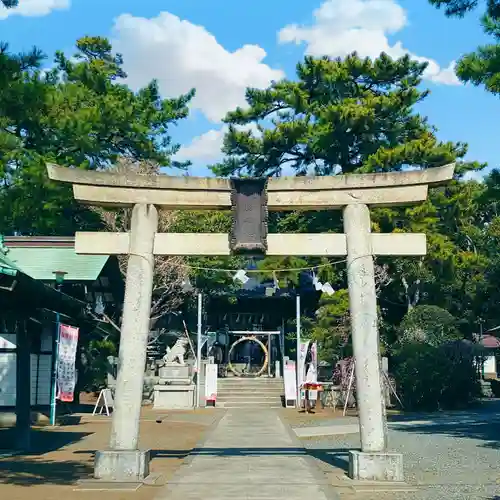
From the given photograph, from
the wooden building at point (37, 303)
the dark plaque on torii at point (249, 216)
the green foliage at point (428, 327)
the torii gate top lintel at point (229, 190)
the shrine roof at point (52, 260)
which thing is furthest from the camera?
the green foliage at point (428, 327)

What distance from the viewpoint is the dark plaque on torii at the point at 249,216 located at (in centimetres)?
1037

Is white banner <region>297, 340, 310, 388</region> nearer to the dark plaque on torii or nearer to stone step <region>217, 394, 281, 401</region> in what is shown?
stone step <region>217, 394, 281, 401</region>

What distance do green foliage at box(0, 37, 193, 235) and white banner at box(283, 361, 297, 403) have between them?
10559 millimetres

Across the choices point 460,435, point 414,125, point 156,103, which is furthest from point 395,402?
point 156,103

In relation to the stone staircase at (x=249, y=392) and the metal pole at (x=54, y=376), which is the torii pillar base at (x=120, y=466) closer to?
the metal pole at (x=54, y=376)

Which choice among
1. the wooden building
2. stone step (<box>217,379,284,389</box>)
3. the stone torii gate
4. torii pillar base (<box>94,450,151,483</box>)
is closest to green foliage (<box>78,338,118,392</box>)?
the wooden building

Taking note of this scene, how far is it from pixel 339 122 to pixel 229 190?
1879cm

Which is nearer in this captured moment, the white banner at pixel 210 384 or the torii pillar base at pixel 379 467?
the torii pillar base at pixel 379 467

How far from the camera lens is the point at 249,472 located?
10.3m

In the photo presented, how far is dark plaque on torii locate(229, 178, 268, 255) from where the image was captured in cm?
1037

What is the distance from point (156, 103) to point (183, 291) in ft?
48.0

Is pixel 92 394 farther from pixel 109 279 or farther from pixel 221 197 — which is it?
pixel 221 197

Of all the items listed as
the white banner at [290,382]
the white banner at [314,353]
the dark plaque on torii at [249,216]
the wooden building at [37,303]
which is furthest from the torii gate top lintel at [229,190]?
the white banner at [290,382]

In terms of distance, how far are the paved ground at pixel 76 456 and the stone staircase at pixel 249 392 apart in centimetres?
581
